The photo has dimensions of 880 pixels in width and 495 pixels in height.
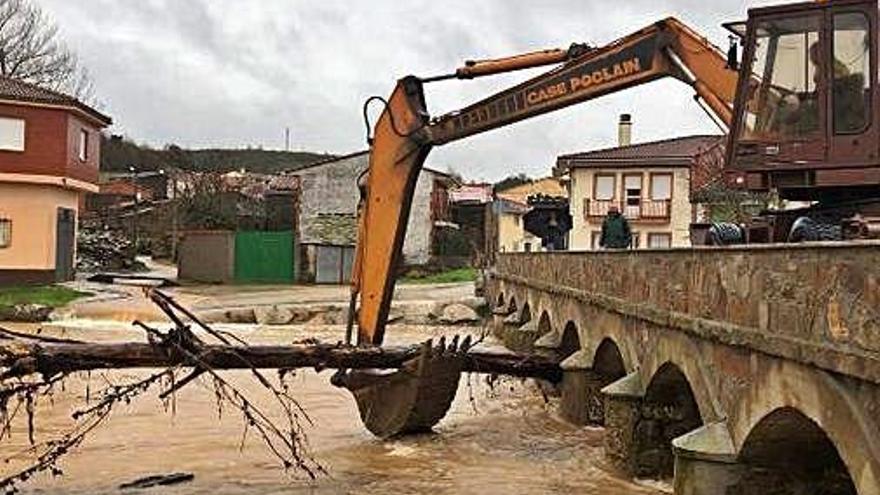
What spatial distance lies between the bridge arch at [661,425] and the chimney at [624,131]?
45468mm

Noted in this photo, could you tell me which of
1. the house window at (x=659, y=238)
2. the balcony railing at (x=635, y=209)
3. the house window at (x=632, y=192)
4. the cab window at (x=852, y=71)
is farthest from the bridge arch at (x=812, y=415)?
the house window at (x=659, y=238)

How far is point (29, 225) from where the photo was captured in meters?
36.7

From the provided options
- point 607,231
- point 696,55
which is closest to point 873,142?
point 696,55

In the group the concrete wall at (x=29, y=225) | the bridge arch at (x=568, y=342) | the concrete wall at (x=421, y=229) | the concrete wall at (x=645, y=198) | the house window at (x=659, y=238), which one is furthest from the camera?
the concrete wall at (x=421, y=229)

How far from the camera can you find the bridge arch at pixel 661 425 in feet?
39.1

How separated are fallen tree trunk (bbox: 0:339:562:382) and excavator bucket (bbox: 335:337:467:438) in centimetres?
18

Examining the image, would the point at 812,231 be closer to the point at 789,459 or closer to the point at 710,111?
the point at 789,459

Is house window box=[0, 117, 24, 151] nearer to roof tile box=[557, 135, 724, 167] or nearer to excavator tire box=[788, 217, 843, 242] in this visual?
roof tile box=[557, 135, 724, 167]

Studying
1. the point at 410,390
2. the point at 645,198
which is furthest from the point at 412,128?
the point at 645,198

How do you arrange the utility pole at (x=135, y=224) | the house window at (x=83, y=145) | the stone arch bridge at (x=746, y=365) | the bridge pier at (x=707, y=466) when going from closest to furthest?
the stone arch bridge at (x=746, y=365), the bridge pier at (x=707, y=466), the house window at (x=83, y=145), the utility pole at (x=135, y=224)

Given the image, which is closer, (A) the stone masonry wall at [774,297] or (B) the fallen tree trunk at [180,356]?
(A) the stone masonry wall at [774,297]

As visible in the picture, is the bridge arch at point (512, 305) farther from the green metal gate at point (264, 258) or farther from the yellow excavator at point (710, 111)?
the green metal gate at point (264, 258)

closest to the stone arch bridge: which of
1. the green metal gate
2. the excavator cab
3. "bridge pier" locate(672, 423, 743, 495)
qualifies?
"bridge pier" locate(672, 423, 743, 495)

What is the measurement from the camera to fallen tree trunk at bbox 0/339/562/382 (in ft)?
35.9
